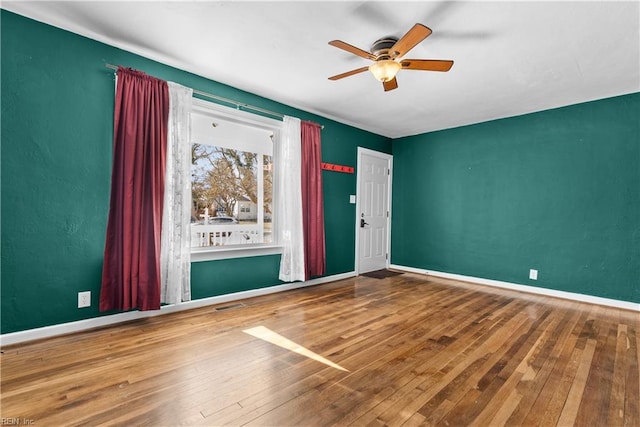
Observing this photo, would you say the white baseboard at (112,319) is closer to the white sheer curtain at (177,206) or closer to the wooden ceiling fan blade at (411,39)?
the white sheer curtain at (177,206)

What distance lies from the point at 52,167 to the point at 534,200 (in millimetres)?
5922

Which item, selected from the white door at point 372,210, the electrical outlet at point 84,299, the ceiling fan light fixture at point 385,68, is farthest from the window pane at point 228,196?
the ceiling fan light fixture at point 385,68

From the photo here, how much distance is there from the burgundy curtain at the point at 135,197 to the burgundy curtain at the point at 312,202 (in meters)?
1.97

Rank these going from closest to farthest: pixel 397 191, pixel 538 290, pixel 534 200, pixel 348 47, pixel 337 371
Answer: pixel 337 371, pixel 348 47, pixel 538 290, pixel 534 200, pixel 397 191

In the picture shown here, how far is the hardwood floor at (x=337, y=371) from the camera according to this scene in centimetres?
172

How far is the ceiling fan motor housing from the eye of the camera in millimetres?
2631

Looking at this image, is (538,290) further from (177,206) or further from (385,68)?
(177,206)

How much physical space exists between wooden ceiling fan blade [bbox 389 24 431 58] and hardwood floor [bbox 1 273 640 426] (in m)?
2.43

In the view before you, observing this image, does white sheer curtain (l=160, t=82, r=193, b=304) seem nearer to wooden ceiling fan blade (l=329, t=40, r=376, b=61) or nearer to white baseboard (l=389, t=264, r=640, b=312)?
wooden ceiling fan blade (l=329, t=40, r=376, b=61)

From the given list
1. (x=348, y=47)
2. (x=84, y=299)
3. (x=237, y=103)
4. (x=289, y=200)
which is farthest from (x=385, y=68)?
(x=84, y=299)

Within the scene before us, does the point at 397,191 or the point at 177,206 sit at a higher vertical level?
the point at 397,191

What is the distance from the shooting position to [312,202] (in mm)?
4590

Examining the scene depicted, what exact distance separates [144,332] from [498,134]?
558 cm

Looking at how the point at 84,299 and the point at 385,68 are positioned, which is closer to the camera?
the point at 385,68
